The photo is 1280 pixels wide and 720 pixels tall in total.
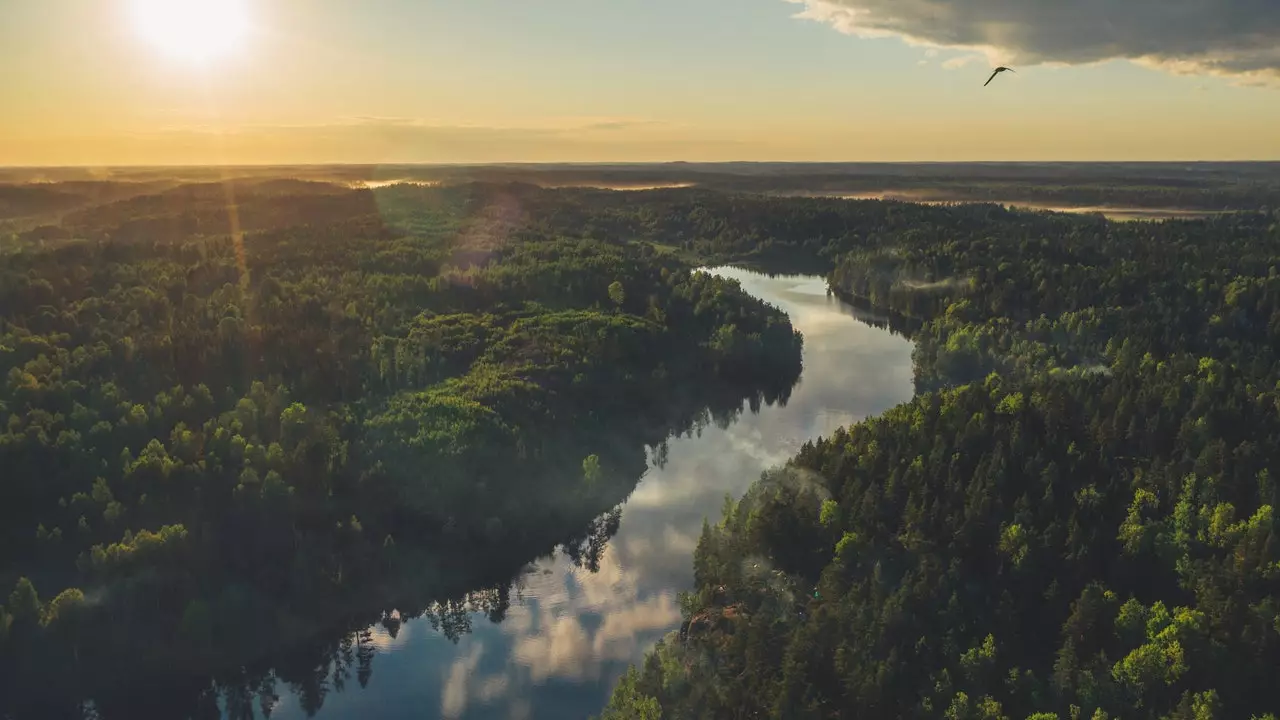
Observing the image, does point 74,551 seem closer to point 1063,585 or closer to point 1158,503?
point 1063,585

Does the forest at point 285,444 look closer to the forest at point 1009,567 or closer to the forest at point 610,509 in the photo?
the forest at point 610,509

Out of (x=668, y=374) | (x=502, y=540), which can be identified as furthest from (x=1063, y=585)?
(x=668, y=374)

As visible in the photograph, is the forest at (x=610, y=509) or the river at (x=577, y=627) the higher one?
the forest at (x=610, y=509)

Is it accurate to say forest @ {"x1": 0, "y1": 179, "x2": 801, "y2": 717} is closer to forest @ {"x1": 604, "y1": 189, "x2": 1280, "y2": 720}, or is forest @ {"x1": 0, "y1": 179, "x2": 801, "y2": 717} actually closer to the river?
the river

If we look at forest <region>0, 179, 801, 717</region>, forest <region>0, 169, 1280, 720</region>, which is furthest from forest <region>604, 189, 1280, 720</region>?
forest <region>0, 179, 801, 717</region>

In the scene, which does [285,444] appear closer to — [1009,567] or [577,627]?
[577,627]

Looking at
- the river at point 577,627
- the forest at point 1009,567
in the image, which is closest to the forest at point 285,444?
the river at point 577,627
